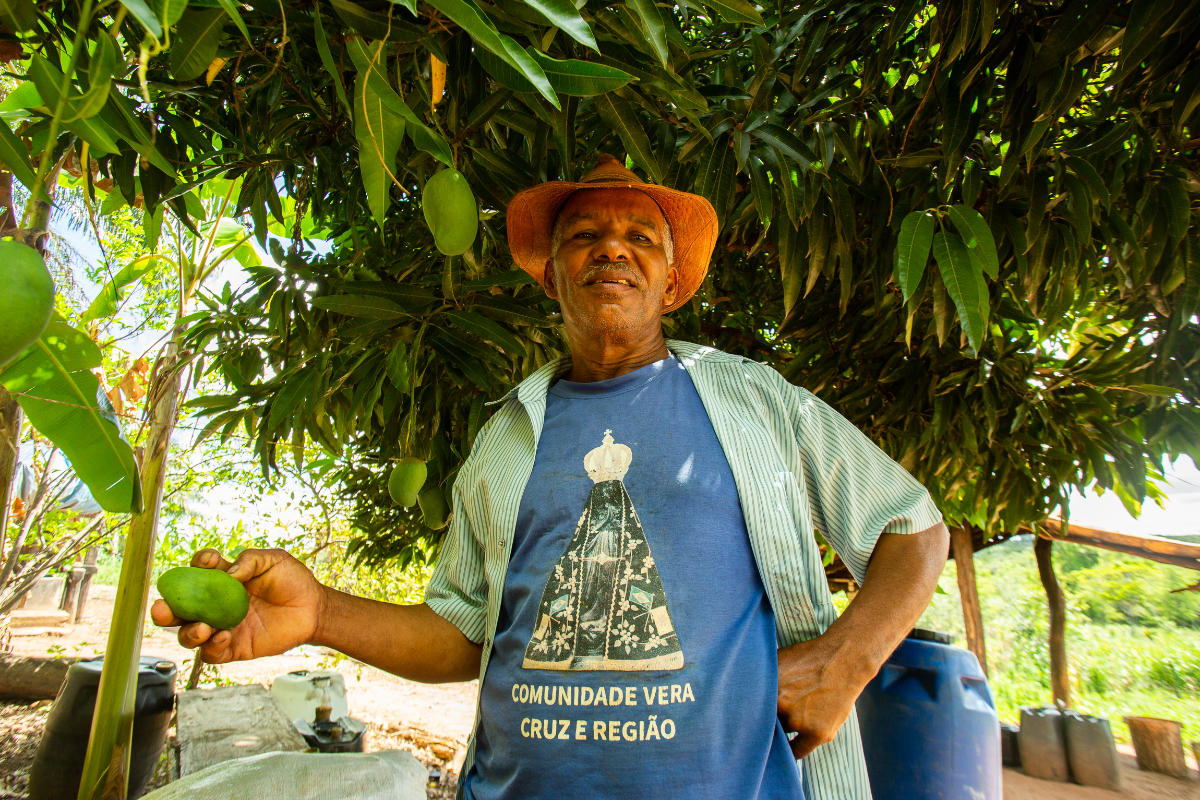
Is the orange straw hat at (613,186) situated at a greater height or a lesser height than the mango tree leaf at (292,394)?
greater

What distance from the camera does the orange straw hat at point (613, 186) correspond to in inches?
51.3

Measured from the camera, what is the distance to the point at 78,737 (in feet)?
9.97

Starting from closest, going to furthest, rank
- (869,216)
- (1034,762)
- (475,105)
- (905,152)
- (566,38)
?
(566,38)
(475,105)
(905,152)
(869,216)
(1034,762)

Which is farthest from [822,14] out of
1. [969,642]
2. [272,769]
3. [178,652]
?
[178,652]

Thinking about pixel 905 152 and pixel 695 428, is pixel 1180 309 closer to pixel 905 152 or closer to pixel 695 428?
pixel 905 152

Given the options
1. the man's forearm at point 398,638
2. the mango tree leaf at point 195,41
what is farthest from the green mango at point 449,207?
the man's forearm at point 398,638

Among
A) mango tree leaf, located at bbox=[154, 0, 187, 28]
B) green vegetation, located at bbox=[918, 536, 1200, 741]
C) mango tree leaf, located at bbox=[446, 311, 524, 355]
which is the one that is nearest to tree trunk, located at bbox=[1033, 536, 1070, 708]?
green vegetation, located at bbox=[918, 536, 1200, 741]

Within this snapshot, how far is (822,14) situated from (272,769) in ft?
6.66

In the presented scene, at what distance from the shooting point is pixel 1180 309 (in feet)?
6.38

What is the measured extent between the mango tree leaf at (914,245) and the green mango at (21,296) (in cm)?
105

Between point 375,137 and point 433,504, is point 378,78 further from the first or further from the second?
point 433,504

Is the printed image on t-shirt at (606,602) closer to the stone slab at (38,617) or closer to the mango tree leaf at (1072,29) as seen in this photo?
the mango tree leaf at (1072,29)

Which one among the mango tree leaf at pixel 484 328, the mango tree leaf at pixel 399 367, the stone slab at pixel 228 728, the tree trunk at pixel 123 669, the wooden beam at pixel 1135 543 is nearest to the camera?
the mango tree leaf at pixel 399 367

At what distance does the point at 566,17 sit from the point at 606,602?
0.70 m
